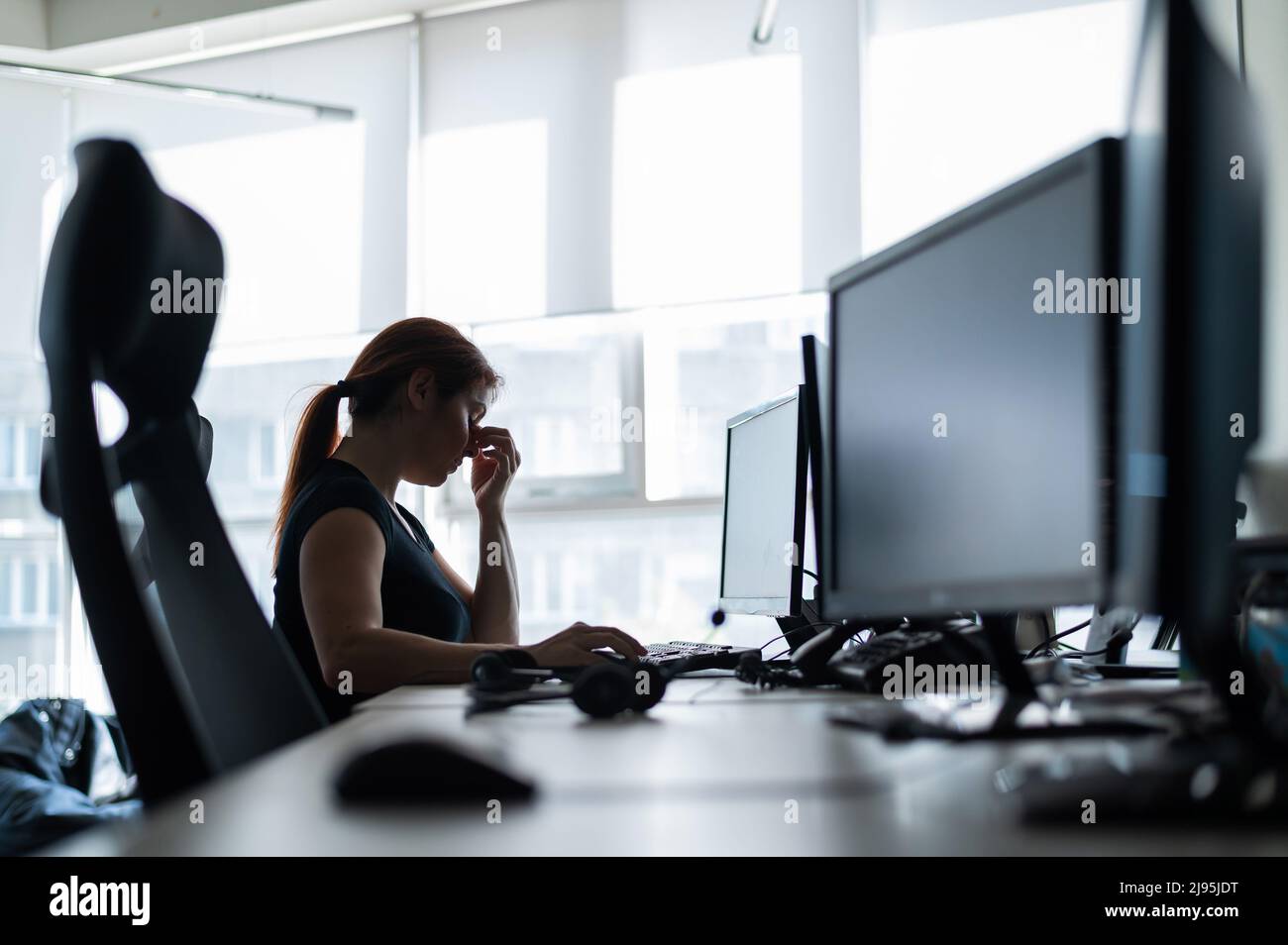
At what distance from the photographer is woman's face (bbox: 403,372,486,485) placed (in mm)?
1877

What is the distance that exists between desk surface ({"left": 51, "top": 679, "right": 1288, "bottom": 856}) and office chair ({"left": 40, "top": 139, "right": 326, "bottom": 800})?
9cm

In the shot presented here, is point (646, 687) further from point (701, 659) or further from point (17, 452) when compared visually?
point (17, 452)

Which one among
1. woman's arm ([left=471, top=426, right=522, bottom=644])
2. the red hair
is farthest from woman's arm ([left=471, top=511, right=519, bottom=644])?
the red hair

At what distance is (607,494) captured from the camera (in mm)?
3635

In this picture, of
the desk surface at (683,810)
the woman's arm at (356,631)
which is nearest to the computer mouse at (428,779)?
the desk surface at (683,810)

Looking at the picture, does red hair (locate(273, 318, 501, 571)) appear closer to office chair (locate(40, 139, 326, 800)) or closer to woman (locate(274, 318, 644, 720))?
woman (locate(274, 318, 644, 720))

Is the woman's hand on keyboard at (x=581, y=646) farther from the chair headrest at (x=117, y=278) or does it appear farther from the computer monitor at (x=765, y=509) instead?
the chair headrest at (x=117, y=278)

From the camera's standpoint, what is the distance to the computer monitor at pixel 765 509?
1547 mm

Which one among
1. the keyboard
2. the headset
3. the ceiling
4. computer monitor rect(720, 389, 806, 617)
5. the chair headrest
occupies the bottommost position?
the keyboard

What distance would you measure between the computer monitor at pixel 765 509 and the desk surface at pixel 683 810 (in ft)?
2.07

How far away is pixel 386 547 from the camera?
1.67 meters
